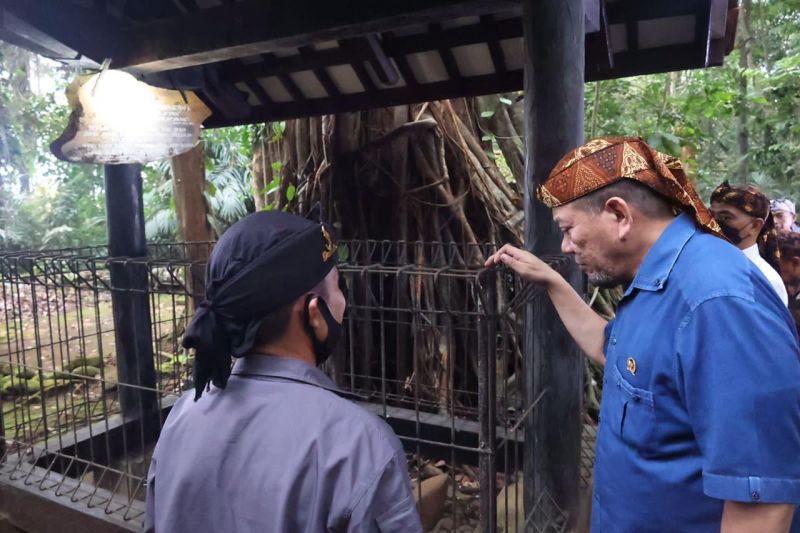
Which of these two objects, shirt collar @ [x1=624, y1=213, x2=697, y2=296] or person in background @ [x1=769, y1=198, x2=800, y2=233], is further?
person in background @ [x1=769, y1=198, x2=800, y2=233]

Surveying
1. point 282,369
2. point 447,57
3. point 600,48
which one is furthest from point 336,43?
point 282,369

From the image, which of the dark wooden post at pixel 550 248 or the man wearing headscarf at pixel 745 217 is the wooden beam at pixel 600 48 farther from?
the man wearing headscarf at pixel 745 217

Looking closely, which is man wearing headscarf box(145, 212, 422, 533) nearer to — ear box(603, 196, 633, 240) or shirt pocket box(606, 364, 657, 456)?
shirt pocket box(606, 364, 657, 456)

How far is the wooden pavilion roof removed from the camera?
2.70m

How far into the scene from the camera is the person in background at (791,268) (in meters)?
3.21

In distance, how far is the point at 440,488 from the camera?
3.63 meters

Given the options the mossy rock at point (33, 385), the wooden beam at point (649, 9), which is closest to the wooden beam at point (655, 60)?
the wooden beam at point (649, 9)

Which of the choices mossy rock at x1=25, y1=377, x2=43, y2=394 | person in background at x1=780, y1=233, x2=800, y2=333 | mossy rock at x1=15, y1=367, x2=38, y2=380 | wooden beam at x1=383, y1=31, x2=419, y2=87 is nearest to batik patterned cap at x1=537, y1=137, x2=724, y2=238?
person in background at x1=780, y1=233, x2=800, y2=333

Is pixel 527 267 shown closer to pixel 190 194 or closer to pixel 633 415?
pixel 633 415

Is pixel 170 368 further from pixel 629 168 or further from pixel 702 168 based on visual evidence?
pixel 702 168

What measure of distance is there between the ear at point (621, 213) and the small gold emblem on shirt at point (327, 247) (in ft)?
2.39

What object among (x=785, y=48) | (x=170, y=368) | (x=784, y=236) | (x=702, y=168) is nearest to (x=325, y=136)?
(x=170, y=368)

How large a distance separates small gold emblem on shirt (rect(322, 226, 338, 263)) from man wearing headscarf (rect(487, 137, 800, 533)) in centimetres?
67

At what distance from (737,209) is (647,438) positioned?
1931mm
